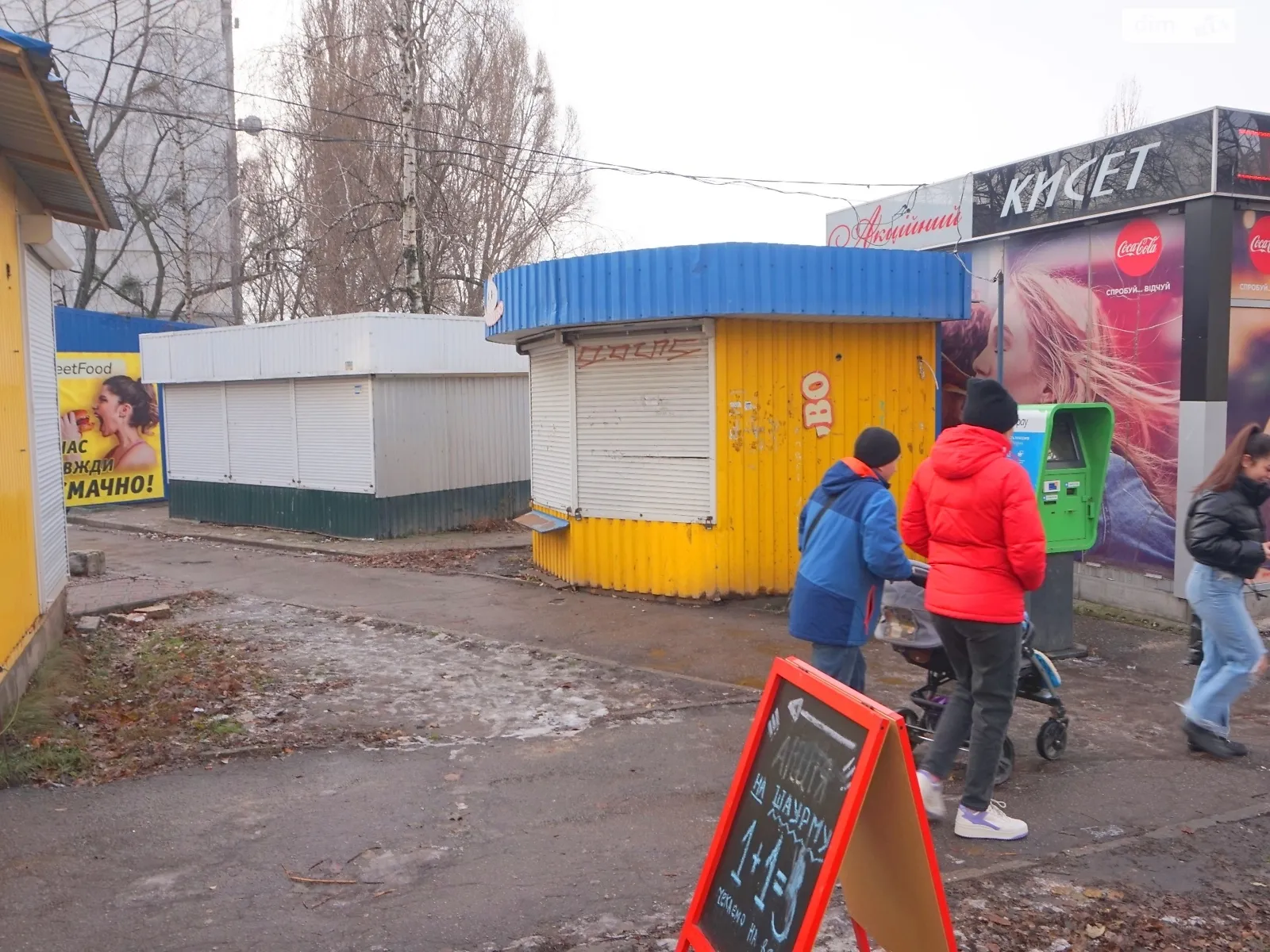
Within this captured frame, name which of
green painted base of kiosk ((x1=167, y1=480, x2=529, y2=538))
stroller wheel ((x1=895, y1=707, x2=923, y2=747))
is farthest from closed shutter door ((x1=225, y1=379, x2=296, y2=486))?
stroller wheel ((x1=895, y1=707, x2=923, y2=747))

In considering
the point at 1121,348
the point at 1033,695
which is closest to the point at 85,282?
the point at 1121,348

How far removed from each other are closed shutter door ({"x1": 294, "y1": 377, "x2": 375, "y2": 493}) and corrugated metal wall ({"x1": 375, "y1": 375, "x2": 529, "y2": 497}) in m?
0.19

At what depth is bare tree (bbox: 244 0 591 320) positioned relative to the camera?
72.9ft

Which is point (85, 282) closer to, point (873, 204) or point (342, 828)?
point (873, 204)

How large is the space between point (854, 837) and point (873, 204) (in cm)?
1058

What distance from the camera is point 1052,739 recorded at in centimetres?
559

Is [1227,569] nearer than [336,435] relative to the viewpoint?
Yes

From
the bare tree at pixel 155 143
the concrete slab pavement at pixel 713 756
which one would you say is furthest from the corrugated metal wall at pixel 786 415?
the bare tree at pixel 155 143

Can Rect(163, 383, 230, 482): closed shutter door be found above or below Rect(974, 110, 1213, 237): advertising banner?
below

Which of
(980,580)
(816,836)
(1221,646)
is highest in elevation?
(980,580)

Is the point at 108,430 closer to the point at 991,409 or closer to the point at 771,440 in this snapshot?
the point at 771,440

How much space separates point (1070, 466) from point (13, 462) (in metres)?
7.50

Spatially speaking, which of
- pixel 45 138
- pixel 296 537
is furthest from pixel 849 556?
pixel 296 537

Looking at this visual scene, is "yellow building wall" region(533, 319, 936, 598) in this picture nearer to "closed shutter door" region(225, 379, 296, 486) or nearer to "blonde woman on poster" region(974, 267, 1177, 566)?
"blonde woman on poster" region(974, 267, 1177, 566)
